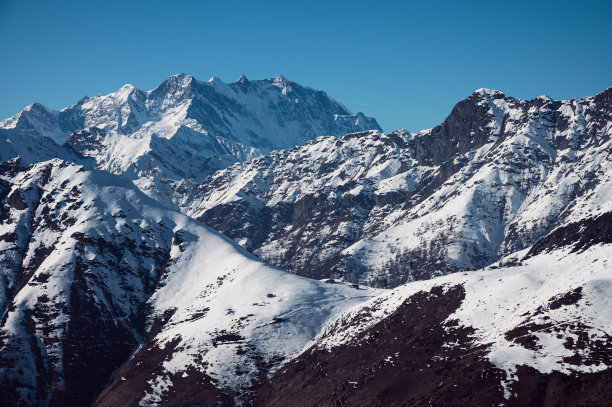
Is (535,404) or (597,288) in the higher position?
(597,288)

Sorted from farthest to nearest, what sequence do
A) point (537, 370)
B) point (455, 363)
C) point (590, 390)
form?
point (455, 363), point (537, 370), point (590, 390)

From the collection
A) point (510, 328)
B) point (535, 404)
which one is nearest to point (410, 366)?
point (510, 328)

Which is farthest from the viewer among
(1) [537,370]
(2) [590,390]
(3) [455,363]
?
(3) [455,363]

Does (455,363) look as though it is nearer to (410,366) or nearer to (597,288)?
(410,366)

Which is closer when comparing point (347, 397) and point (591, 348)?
point (591, 348)

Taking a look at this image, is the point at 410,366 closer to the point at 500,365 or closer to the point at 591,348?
the point at 500,365

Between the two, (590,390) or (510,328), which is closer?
(590,390)

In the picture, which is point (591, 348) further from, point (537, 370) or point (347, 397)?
point (347, 397)

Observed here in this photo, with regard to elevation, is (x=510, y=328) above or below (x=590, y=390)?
above

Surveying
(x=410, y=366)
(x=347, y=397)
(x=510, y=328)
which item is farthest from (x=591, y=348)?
(x=347, y=397)
